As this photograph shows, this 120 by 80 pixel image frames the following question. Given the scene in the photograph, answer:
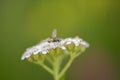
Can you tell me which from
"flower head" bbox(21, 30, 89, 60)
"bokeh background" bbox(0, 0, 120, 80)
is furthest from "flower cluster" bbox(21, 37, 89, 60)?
"bokeh background" bbox(0, 0, 120, 80)

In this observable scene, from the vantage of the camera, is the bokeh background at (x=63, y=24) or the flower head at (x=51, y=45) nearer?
the flower head at (x=51, y=45)

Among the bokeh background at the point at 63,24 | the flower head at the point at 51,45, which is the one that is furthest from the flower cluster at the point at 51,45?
the bokeh background at the point at 63,24

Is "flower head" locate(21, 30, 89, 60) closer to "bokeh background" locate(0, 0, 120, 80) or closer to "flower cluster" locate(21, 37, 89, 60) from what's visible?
"flower cluster" locate(21, 37, 89, 60)

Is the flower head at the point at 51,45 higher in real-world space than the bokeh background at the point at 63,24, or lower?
lower

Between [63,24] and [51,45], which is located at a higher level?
[63,24]

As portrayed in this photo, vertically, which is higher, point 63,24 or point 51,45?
point 63,24

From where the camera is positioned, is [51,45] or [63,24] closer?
[51,45]

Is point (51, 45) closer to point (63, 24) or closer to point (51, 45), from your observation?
point (51, 45)

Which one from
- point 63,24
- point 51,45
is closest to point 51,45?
point 51,45

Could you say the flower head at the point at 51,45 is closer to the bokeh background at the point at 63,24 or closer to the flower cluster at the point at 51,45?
the flower cluster at the point at 51,45
